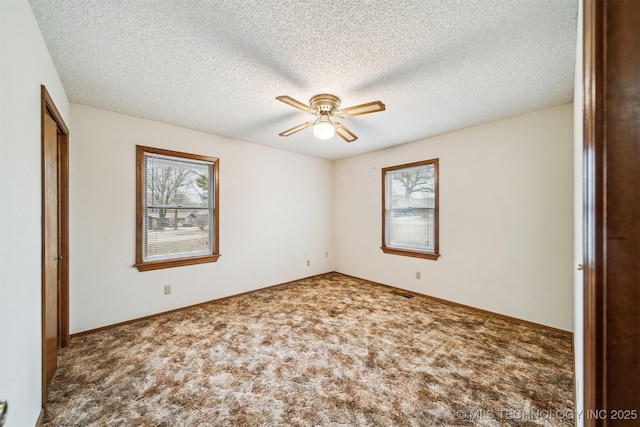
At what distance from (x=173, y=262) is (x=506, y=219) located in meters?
4.42

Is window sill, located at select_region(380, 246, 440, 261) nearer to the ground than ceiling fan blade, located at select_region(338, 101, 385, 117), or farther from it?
nearer to the ground

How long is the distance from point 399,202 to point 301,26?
3.31 m

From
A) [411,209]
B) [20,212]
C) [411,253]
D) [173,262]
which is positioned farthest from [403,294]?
[20,212]

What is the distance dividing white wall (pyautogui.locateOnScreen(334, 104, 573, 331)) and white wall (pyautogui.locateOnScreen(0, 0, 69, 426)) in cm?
415

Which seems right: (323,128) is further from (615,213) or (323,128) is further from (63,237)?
(63,237)

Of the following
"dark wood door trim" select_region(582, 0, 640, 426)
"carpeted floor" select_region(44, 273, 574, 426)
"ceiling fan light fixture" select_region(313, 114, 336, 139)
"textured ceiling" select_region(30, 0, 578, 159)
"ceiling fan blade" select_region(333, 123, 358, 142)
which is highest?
"textured ceiling" select_region(30, 0, 578, 159)

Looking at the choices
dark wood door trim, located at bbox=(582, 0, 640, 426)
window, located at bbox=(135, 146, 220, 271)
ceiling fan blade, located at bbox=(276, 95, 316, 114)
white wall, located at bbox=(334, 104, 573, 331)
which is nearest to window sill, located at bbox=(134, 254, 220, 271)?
window, located at bbox=(135, 146, 220, 271)

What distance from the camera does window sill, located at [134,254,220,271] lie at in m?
3.06

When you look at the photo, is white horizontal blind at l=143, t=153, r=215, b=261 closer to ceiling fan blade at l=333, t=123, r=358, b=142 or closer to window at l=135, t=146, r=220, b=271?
window at l=135, t=146, r=220, b=271

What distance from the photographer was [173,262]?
3287 mm

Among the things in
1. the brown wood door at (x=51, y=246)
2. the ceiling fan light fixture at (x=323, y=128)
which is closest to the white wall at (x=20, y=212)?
the brown wood door at (x=51, y=246)

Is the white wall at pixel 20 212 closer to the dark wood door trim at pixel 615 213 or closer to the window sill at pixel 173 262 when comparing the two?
the window sill at pixel 173 262

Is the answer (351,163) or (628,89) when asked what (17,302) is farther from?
(351,163)

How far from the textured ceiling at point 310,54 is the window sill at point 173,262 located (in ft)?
6.15
